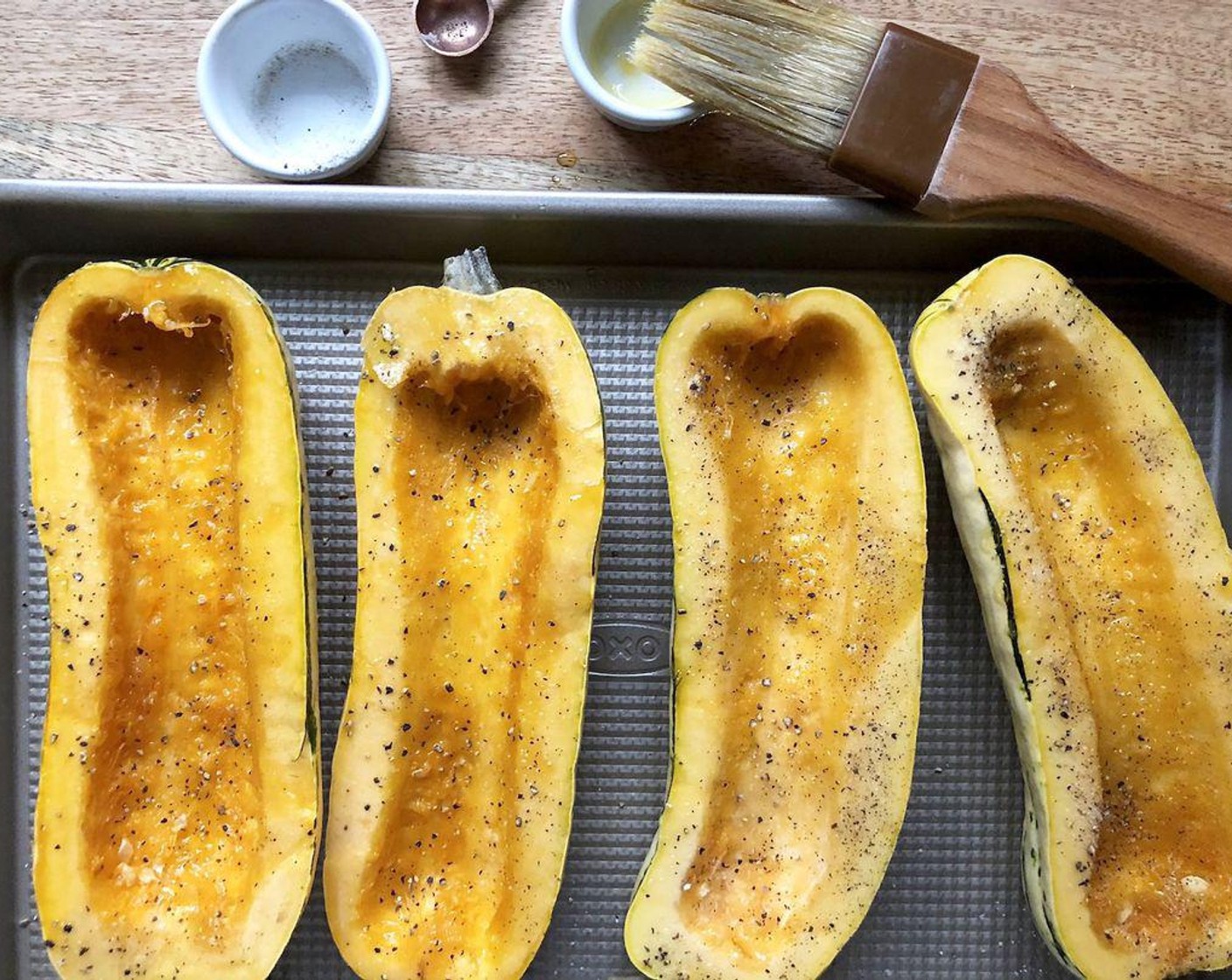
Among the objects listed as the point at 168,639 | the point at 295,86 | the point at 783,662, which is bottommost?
the point at 168,639

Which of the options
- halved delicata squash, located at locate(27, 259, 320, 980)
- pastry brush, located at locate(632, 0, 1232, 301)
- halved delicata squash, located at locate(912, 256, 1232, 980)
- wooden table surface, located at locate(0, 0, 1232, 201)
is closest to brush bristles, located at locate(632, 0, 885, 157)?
pastry brush, located at locate(632, 0, 1232, 301)

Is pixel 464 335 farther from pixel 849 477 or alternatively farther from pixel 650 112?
pixel 849 477

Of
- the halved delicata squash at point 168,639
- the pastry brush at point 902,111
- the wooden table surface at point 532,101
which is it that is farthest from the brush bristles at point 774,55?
the halved delicata squash at point 168,639

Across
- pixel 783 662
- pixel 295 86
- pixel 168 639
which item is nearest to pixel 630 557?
pixel 783 662

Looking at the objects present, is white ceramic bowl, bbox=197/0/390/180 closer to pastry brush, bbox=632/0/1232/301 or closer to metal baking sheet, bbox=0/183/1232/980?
metal baking sheet, bbox=0/183/1232/980

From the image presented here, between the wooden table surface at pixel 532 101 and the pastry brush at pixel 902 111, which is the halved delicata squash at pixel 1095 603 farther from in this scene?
the wooden table surface at pixel 532 101

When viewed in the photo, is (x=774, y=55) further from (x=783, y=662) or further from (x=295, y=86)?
(x=783, y=662)

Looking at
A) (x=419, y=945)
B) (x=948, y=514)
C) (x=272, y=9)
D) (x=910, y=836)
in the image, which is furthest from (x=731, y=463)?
(x=272, y=9)
